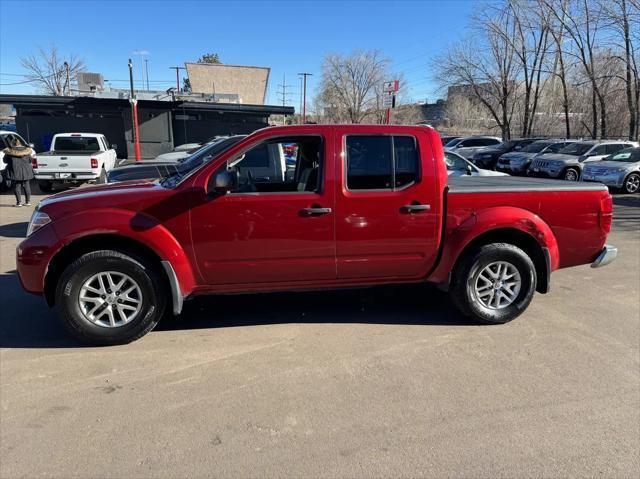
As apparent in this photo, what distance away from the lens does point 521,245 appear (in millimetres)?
4910

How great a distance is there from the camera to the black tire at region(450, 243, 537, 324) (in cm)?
461

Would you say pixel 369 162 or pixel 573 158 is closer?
pixel 369 162

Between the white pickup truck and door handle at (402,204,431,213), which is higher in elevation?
the white pickup truck

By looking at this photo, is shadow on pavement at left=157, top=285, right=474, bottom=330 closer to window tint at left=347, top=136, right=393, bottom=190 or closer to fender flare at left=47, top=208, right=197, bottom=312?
fender flare at left=47, top=208, right=197, bottom=312

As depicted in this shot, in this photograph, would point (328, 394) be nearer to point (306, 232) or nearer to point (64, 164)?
point (306, 232)

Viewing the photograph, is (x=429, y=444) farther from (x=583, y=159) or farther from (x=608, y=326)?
(x=583, y=159)

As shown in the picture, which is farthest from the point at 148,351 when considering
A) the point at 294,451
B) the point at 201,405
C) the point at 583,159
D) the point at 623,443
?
the point at 583,159

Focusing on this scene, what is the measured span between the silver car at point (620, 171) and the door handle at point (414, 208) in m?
14.0

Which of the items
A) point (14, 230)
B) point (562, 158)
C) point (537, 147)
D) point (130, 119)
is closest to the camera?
point (14, 230)

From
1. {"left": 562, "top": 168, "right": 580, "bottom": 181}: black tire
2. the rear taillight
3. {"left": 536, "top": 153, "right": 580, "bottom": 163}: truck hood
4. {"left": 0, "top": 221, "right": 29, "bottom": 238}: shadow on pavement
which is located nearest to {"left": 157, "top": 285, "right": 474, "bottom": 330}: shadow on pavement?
the rear taillight

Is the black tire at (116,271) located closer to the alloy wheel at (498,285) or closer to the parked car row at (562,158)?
the alloy wheel at (498,285)

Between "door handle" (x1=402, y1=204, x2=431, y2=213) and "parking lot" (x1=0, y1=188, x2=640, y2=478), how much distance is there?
1.13m

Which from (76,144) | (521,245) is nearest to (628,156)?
(521,245)

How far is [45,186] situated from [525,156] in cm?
1838
